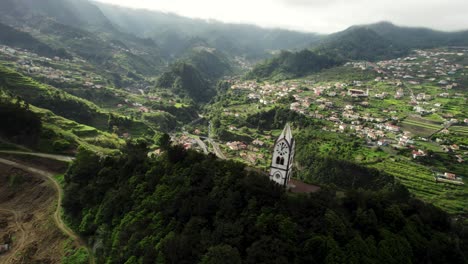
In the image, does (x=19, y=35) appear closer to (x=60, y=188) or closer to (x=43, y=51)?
(x=43, y=51)

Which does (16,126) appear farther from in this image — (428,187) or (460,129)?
(460,129)

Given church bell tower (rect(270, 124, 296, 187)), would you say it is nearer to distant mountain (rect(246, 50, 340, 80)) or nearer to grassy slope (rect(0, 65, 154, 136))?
grassy slope (rect(0, 65, 154, 136))

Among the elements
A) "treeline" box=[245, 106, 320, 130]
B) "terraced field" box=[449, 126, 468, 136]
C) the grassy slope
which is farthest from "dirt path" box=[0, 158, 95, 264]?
"terraced field" box=[449, 126, 468, 136]

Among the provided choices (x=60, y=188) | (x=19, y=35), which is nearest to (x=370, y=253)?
(x=60, y=188)

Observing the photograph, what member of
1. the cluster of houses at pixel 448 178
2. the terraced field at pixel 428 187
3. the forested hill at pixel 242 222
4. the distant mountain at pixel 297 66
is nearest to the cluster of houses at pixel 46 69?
the forested hill at pixel 242 222

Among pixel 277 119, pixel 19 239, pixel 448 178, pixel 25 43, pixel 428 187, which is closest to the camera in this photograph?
pixel 19 239

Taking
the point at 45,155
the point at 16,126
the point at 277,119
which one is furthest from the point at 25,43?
the point at 277,119
